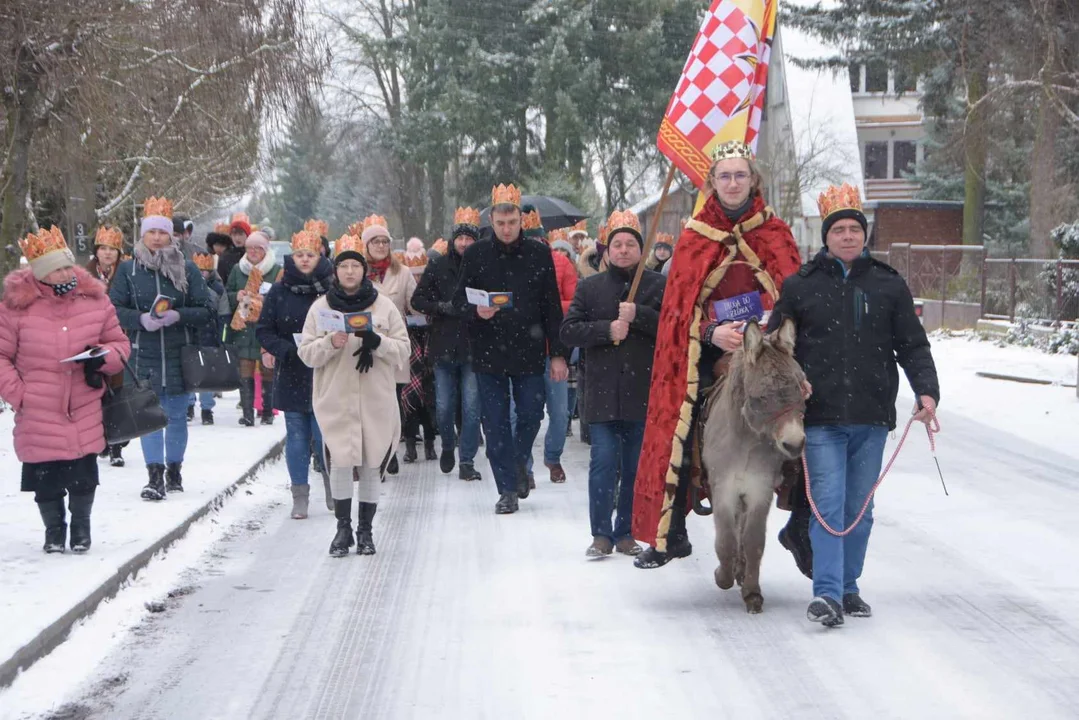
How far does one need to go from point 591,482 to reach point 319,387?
70.8 inches

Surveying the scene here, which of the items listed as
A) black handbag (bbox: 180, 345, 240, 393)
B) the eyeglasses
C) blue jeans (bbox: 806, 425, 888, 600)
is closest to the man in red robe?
the eyeglasses

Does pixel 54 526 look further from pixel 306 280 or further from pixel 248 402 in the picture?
pixel 248 402

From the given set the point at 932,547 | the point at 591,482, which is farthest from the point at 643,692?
the point at 932,547

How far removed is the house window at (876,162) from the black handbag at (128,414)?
5840 cm

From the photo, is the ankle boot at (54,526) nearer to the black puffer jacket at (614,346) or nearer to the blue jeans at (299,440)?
the blue jeans at (299,440)

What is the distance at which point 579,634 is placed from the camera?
6.86m

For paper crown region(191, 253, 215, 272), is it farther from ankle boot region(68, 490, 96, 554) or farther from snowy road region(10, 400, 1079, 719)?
ankle boot region(68, 490, 96, 554)

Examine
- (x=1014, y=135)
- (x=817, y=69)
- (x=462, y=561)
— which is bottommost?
(x=462, y=561)

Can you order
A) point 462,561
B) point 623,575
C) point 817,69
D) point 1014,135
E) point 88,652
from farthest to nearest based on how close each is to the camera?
point 817,69 → point 1014,135 → point 462,561 → point 623,575 → point 88,652

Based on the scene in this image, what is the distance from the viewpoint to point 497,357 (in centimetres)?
1046

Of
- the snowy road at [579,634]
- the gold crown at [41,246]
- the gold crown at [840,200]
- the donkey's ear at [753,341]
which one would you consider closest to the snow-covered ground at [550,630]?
the snowy road at [579,634]

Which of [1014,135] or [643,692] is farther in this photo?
[1014,135]

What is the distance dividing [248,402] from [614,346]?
795 cm

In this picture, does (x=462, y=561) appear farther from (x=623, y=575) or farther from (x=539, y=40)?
(x=539, y=40)
